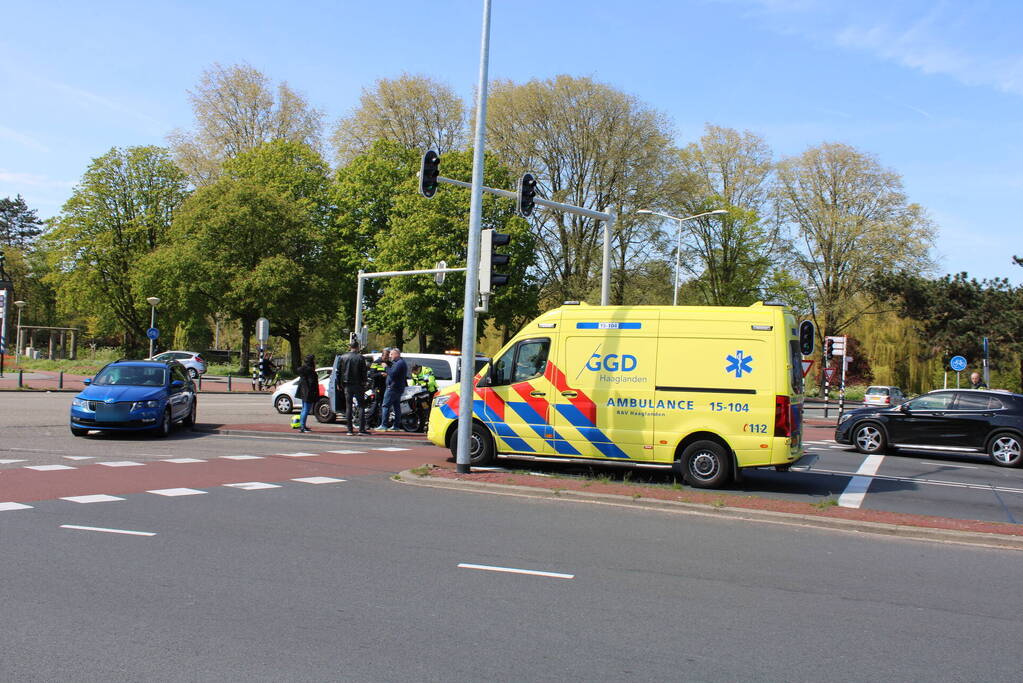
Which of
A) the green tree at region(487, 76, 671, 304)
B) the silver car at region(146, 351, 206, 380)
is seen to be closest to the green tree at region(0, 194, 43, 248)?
the silver car at region(146, 351, 206, 380)

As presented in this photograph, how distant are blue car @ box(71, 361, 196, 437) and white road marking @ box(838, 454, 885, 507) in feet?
40.3

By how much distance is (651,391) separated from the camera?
38.5 ft

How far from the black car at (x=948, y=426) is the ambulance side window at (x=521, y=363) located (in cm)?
968

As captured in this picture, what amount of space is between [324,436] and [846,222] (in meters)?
38.4

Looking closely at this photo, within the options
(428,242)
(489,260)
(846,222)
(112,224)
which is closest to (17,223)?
(112,224)

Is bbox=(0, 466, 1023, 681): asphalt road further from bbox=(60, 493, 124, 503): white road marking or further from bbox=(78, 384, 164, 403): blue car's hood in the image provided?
bbox=(78, 384, 164, 403): blue car's hood

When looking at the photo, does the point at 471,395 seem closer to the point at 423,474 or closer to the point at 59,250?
the point at 423,474

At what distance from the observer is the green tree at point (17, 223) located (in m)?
88.7

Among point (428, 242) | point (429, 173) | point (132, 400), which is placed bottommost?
point (132, 400)

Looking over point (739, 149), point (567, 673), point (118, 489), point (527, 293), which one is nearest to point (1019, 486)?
point (567, 673)

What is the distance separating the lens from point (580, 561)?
719 centimetres

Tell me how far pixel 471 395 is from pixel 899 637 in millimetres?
7504

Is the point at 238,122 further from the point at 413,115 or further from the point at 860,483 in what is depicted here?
the point at 860,483

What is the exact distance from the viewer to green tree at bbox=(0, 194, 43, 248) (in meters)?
88.7
